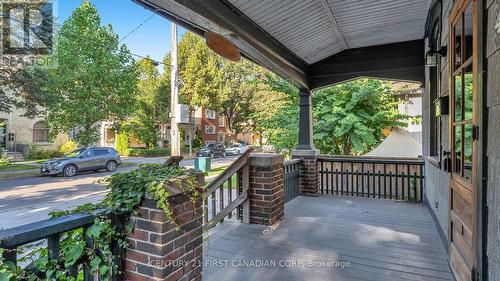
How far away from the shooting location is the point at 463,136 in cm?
226

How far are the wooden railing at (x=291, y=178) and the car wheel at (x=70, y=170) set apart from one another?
1049cm

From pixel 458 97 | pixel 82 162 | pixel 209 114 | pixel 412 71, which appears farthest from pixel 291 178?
pixel 209 114

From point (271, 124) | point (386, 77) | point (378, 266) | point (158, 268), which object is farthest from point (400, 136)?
point (158, 268)

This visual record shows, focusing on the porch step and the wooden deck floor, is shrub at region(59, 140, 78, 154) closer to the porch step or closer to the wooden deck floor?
the porch step

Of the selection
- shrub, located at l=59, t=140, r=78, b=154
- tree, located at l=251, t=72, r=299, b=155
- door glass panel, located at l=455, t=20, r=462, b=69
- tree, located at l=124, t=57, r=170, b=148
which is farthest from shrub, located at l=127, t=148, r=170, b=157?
door glass panel, located at l=455, t=20, r=462, b=69

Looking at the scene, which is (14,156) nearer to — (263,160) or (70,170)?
(70,170)

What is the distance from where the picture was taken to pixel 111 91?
15.4 m

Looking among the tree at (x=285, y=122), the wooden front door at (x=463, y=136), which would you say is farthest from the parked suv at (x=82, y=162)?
the wooden front door at (x=463, y=136)

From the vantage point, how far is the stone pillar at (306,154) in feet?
20.2

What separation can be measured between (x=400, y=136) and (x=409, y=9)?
4.47 meters

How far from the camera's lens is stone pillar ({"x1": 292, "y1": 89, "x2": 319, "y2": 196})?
242 inches

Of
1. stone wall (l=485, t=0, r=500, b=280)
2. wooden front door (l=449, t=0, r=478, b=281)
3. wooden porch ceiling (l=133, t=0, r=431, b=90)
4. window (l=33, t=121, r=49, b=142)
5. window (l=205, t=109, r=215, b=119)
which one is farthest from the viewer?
window (l=205, t=109, r=215, b=119)

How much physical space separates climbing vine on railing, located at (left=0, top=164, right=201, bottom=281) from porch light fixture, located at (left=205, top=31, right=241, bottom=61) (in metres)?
1.74

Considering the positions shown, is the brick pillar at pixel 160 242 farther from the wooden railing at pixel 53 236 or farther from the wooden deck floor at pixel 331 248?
the wooden deck floor at pixel 331 248
